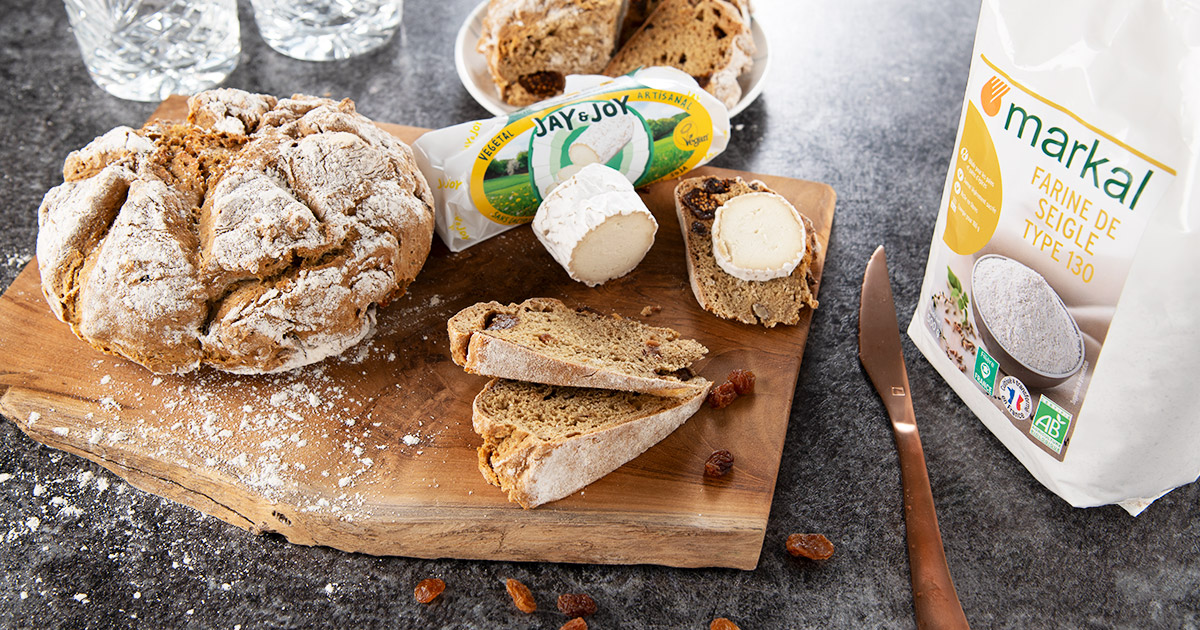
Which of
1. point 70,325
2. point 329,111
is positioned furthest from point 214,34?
point 70,325

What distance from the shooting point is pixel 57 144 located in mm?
3240

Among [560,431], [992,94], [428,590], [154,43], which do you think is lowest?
[428,590]

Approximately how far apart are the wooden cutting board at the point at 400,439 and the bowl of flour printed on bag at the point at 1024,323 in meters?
0.49

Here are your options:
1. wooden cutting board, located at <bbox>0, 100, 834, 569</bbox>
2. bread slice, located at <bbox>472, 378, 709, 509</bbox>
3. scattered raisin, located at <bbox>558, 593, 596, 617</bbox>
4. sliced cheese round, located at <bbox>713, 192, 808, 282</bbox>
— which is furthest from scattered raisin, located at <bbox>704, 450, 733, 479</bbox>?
sliced cheese round, located at <bbox>713, 192, 808, 282</bbox>

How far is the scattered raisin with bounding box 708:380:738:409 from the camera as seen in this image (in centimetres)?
228

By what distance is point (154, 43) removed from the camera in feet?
10.8

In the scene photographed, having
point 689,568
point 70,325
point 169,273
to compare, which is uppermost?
point 169,273

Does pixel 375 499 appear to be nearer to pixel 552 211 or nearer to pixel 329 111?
pixel 552 211

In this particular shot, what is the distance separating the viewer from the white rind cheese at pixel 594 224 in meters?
2.43

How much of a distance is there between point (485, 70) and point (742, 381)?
1628 mm

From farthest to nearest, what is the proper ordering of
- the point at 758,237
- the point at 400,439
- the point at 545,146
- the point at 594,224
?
1. the point at 545,146
2. the point at 758,237
3. the point at 594,224
4. the point at 400,439

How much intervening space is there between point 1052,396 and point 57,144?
327 cm

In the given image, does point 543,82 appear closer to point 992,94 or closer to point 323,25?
point 323,25

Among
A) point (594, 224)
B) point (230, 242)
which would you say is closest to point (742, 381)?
point (594, 224)
